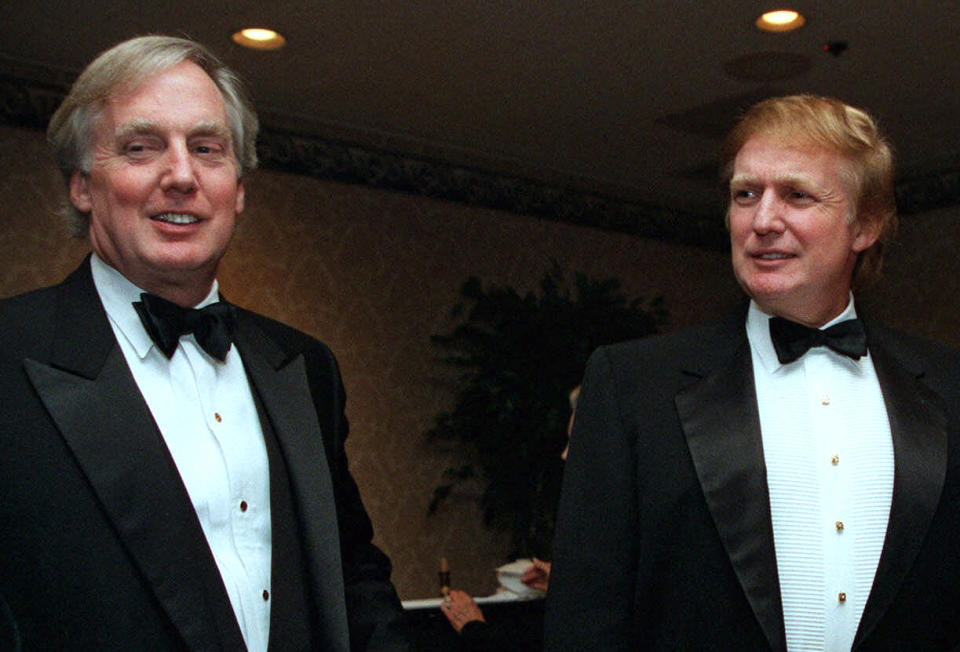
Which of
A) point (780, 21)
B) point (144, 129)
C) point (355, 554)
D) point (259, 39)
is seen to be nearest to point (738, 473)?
point (355, 554)

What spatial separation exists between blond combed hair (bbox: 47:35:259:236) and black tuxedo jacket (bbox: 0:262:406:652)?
175mm

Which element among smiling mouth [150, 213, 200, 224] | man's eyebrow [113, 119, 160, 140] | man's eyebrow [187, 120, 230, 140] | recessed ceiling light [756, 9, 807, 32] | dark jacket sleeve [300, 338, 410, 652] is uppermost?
recessed ceiling light [756, 9, 807, 32]

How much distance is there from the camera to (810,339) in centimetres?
187

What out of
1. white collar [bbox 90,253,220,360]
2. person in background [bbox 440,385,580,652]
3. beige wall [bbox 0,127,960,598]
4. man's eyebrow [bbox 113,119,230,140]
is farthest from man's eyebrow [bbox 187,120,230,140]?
beige wall [bbox 0,127,960,598]

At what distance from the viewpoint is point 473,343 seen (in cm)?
611

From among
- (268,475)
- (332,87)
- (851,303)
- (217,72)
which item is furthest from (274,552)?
(332,87)

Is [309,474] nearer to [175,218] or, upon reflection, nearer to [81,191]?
[175,218]

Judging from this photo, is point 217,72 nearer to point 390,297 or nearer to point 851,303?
point 851,303

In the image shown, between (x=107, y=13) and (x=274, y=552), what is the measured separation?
11.1 ft

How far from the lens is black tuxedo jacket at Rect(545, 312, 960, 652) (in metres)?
1.73

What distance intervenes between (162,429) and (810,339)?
1.08 m

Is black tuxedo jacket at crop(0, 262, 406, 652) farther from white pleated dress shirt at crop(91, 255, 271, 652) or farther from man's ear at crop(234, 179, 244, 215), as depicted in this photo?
man's ear at crop(234, 179, 244, 215)

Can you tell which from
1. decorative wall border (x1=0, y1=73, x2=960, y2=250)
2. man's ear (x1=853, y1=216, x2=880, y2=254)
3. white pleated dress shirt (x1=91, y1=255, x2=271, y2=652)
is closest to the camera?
white pleated dress shirt (x1=91, y1=255, x2=271, y2=652)

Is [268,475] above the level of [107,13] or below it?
below
